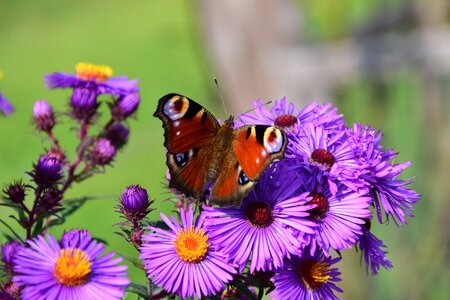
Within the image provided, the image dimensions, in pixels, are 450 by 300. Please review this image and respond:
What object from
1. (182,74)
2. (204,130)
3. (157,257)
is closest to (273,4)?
(204,130)

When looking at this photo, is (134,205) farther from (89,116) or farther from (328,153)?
(89,116)

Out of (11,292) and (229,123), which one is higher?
(229,123)

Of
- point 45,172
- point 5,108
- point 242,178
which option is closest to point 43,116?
point 5,108

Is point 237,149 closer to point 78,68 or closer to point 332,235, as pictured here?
point 332,235

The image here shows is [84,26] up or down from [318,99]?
up

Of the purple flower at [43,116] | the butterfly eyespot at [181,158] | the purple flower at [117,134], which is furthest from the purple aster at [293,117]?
the purple flower at [43,116]

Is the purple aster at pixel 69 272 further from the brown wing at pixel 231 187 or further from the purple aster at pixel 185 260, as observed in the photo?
the brown wing at pixel 231 187
